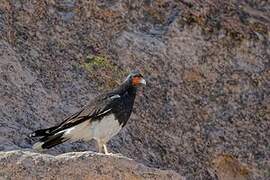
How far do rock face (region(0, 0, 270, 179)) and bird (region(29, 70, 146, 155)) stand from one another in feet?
2.93

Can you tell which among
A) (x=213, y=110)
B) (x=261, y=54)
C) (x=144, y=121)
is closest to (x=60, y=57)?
(x=144, y=121)

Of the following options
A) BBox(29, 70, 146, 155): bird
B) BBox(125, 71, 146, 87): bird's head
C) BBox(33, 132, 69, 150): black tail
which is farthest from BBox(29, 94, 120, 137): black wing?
BBox(125, 71, 146, 87): bird's head

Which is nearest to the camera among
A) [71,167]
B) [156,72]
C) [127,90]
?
[71,167]

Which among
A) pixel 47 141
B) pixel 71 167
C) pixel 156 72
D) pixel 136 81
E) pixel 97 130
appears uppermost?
pixel 71 167

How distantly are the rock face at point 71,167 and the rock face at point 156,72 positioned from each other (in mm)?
2744

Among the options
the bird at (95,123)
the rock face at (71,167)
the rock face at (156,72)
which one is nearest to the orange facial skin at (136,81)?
the bird at (95,123)

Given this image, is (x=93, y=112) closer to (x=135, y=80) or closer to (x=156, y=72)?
(x=135, y=80)

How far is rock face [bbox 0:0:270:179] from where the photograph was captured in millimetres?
12586

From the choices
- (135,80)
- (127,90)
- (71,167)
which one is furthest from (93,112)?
(71,167)

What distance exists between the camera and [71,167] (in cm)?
834

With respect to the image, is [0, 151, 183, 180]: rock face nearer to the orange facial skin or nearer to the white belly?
the white belly

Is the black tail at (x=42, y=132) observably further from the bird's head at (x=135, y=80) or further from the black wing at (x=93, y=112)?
the bird's head at (x=135, y=80)

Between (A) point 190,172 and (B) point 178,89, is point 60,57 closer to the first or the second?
(B) point 178,89

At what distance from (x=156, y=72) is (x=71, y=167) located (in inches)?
237
